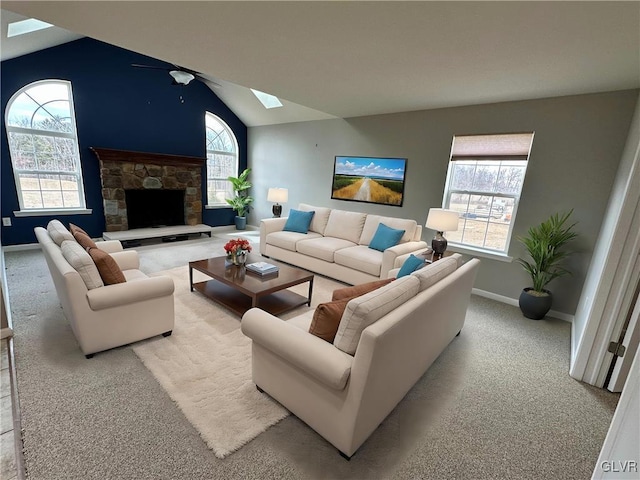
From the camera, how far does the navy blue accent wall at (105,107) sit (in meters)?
4.25

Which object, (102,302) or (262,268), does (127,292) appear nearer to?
(102,302)

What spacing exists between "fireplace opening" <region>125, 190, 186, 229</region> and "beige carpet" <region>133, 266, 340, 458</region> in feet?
11.2

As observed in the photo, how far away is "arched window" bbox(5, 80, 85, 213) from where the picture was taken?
168 inches

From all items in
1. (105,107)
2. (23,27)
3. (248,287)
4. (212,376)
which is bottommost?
(212,376)

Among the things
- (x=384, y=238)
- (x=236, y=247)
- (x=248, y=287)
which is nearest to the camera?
(x=248, y=287)

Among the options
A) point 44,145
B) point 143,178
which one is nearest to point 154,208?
point 143,178

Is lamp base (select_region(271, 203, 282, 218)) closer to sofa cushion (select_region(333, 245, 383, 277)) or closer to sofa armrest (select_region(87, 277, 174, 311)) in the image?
sofa cushion (select_region(333, 245, 383, 277))

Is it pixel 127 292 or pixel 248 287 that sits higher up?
pixel 127 292

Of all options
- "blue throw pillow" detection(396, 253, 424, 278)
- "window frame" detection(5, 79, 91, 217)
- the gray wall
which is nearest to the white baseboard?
the gray wall

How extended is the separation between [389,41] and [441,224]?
2.00 m

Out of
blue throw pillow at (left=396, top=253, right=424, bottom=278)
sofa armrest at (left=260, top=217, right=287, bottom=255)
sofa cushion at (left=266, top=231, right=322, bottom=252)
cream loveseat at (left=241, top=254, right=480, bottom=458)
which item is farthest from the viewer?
sofa armrest at (left=260, top=217, right=287, bottom=255)

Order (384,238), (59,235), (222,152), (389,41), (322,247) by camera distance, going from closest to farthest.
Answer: (389,41), (59,235), (384,238), (322,247), (222,152)

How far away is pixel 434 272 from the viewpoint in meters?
2.00

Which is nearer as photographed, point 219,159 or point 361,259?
point 361,259
